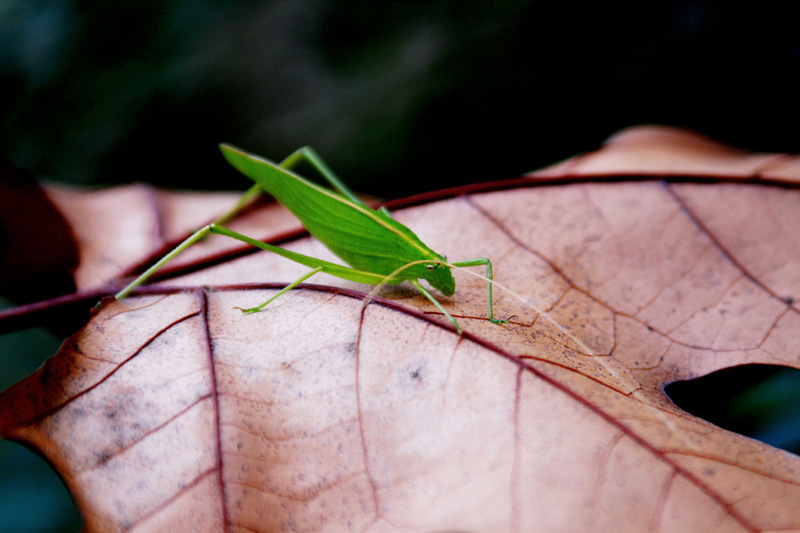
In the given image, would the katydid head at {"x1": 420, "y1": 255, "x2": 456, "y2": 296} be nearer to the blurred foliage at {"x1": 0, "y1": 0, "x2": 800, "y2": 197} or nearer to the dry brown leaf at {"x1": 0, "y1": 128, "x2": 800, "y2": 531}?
the dry brown leaf at {"x1": 0, "y1": 128, "x2": 800, "y2": 531}

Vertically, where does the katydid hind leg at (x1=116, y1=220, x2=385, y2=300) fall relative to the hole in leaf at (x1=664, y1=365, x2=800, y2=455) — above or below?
above

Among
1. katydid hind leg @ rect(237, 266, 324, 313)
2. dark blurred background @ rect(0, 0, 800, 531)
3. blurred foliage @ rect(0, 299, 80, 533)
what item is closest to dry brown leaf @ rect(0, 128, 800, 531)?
katydid hind leg @ rect(237, 266, 324, 313)

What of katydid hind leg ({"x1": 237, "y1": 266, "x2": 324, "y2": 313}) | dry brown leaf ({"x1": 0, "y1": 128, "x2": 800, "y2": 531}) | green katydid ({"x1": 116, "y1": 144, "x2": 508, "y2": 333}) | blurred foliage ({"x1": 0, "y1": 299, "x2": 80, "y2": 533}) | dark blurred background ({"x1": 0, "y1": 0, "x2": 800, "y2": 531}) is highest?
dark blurred background ({"x1": 0, "y1": 0, "x2": 800, "y2": 531})

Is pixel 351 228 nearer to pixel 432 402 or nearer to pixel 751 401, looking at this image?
pixel 432 402

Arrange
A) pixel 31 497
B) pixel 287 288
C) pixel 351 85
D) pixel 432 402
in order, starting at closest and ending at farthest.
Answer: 1. pixel 432 402
2. pixel 287 288
3. pixel 31 497
4. pixel 351 85

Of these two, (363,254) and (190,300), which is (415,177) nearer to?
(363,254)

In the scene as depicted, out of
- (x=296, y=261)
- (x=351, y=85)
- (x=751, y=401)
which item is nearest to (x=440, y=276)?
(x=296, y=261)

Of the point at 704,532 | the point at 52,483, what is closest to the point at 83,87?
the point at 52,483
